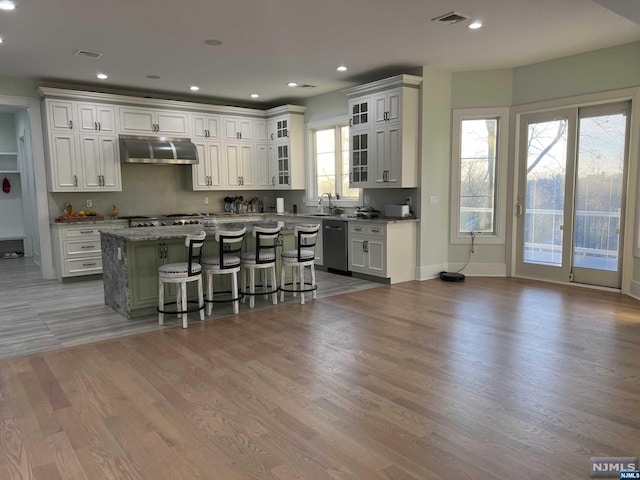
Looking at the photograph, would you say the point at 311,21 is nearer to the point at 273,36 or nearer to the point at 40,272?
the point at 273,36

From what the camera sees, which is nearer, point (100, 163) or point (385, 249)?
point (385, 249)

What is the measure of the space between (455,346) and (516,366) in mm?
555

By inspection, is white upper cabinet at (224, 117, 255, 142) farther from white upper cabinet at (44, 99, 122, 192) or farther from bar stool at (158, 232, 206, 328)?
bar stool at (158, 232, 206, 328)

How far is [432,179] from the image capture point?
6633 millimetres

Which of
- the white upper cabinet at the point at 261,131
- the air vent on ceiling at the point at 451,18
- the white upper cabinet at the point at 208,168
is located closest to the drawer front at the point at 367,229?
the air vent on ceiling at the point at 451,18

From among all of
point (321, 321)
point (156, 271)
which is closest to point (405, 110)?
point (321, 321)

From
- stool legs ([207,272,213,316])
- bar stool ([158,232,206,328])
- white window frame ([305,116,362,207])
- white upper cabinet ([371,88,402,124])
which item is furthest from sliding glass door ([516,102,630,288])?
bar stool ([158,232,206,328])

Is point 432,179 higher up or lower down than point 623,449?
higher up

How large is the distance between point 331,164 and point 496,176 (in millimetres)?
2826

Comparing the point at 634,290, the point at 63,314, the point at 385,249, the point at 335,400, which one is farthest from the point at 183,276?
the point at 634,290

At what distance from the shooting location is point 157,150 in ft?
23.8

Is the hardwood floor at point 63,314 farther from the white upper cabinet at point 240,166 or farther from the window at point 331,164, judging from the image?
the white upper cabinet at point 240,166

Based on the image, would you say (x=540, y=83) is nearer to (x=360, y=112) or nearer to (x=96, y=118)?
(x=360, y=112)

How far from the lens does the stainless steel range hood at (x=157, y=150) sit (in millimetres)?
7074
